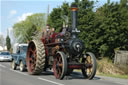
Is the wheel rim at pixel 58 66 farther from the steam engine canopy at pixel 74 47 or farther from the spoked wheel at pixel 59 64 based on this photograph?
the steam engine canopy at pixel 74 47

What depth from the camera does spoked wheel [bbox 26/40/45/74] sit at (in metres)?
14.1

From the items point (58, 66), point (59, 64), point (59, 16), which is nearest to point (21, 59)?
point (58, 66)

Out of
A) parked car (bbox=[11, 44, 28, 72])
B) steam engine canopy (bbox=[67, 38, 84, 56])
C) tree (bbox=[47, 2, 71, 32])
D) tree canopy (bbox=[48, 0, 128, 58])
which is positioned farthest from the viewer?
tree (bbox=[47, 2, 71, 32])

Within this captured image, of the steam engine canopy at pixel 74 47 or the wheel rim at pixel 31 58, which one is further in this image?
the wheel rim at pixel 31 58

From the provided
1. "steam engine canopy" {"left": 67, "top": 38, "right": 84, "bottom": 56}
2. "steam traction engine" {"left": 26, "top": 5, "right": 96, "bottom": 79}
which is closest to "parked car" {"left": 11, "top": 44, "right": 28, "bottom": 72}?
"steam traction engine" {"left": 26, "top": 5, "right": 96, "bottom": 79}

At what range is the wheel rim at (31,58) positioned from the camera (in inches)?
598

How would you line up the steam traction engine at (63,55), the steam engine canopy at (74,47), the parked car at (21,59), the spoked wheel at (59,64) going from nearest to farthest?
the spoked wheel at (59,64)
the steam traction engine at (63,55)
the steam engine canopy at (74,47)
the parked car at (21,59)

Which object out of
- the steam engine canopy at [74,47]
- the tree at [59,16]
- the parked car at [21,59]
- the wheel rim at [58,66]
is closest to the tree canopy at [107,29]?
the tree at [59,16]

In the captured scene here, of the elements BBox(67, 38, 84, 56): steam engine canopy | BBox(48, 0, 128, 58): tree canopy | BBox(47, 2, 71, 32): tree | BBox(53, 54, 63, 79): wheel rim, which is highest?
BBox(47, 2, 71, 32): tree

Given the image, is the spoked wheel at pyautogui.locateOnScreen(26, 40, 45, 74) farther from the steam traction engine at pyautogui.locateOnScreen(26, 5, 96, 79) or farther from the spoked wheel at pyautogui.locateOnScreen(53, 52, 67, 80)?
the spoked wheel at pyautogui.locateOnScreen(53, 52, 67, 80)

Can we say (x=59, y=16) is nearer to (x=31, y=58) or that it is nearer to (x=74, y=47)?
(x=31, y=58)

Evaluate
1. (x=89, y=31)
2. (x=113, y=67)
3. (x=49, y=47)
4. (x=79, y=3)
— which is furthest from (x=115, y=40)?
(x=49, y=47)

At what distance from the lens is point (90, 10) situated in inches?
1098

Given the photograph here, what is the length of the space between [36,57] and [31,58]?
1287mm
